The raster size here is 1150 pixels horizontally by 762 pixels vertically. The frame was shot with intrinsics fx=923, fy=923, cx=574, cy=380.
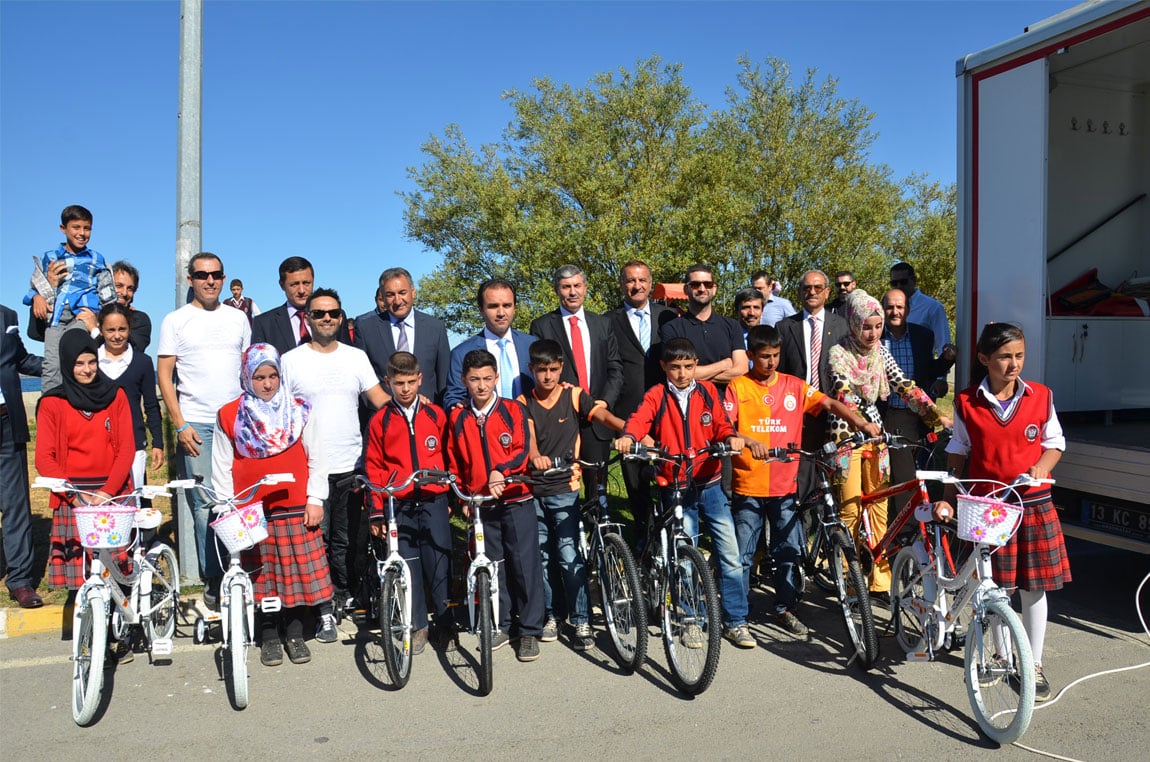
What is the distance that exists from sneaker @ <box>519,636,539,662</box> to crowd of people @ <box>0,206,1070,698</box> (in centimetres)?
1

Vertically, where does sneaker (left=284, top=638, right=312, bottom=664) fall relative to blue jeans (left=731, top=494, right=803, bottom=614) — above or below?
below

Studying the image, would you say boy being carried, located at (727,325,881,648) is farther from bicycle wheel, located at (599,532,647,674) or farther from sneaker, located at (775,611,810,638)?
bicycle wheel, located at (599,532,647,674)

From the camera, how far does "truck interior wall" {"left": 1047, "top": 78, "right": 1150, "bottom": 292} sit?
289 inches

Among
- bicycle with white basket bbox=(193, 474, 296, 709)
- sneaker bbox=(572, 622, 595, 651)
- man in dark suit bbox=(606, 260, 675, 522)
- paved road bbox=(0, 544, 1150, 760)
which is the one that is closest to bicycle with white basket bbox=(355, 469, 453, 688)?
paved road bbox=(0, 544, 1150, 760)

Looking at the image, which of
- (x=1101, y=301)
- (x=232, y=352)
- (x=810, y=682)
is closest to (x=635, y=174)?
(x=1101, y=301)

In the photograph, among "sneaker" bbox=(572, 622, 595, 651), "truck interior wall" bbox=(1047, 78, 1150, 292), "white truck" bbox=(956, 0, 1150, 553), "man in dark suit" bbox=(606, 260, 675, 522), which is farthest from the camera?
"truck interior wall" bbox=(1047, 78, 1150, 292)

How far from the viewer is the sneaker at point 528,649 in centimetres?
500

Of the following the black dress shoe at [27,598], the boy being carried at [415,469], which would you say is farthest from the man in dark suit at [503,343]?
the black dress shoe at [27,598]

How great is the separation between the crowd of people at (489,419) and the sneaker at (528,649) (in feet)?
0.05

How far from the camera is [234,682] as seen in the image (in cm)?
430

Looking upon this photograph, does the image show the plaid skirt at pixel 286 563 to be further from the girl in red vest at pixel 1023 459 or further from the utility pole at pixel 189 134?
the girl in red vest at pixel 1023 459

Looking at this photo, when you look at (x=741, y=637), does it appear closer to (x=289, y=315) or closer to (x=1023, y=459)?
(x=1023, y=459)

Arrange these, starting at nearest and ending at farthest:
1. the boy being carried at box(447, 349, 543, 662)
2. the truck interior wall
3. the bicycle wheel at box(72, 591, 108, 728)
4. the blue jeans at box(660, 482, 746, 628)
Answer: the bicycle wheel at box(72, 591, 108, 728) → the boy being carried at box(447, 349, 543, 662) → the blue jeans at box(660, 482, 746, 628) → the truck interior wall

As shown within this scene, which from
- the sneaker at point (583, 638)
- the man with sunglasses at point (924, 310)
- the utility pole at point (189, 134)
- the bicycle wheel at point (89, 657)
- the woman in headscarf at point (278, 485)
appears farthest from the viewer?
the man with sunglasses at point (924, 310)
